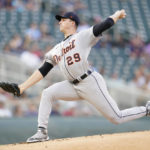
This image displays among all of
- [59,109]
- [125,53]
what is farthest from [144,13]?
[59,109]

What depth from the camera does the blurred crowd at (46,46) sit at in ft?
20.4

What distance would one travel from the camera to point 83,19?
35.5 feet

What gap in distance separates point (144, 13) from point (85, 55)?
8.93 m

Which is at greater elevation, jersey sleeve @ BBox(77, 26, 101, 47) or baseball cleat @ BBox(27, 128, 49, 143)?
jersey sleeve @ BBox(77, 26, 101, 47)

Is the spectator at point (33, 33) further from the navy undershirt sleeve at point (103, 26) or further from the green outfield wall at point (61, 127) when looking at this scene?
the navy undershirt sleeve at point (103, 26)

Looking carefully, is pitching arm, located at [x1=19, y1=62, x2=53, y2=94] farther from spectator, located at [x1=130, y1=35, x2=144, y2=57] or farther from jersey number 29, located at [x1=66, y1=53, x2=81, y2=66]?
spectator, located at [x1=130, y1=35, x2=144, y2=57]

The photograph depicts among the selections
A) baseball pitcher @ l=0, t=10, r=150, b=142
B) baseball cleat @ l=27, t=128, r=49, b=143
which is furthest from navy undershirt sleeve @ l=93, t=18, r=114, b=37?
baseball cleat @ l=27, t=128, r=49, b=143

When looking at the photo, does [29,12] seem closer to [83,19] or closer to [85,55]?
[83,19]

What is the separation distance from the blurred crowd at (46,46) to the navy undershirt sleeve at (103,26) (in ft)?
→ 9.53

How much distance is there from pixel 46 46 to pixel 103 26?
541 cm

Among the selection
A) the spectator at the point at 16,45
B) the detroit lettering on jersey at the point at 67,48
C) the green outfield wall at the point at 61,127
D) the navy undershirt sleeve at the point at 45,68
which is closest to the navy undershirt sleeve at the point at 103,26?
the detroit lettering on jersey at the point at 67,48

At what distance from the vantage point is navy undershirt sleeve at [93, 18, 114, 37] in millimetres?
3082

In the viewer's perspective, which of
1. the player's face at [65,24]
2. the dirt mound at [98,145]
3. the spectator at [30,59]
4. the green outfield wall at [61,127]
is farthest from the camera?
the spectator at [30,59]

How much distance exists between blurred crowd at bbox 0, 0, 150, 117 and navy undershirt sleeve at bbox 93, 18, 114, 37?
2.91 metres
